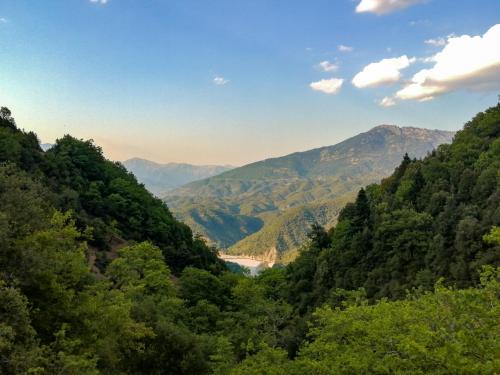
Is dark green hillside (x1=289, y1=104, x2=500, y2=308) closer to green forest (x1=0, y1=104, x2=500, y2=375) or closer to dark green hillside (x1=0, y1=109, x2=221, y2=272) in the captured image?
green forest (x1=0, y1=104, x2=500, y2=375)

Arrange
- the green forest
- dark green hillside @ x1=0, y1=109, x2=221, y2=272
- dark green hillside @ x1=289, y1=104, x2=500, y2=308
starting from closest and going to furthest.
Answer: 1. the green forest
2. dark green hillside @ x1=289, y1=104, x2=500, y2=308
3. dark green hillside @ x1=0, y1=109, x2=221, y2=272

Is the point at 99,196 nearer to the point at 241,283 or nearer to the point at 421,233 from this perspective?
the point at 241,283

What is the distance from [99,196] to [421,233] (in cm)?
5339

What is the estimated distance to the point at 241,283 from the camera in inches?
2127

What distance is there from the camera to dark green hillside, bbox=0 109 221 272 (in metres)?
61.8

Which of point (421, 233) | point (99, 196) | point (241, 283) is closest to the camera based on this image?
point (241, 283)

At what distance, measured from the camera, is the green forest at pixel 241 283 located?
16.7m

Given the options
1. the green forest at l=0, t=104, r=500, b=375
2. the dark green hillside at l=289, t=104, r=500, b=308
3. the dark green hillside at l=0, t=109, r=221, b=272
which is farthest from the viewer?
the dark green hillside at l=0, t=109, r=221, b=272

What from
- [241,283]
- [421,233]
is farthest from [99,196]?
[421,233]

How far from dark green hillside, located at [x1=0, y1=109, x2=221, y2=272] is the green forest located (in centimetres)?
32

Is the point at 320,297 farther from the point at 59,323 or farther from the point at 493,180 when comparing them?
the point at 59,323

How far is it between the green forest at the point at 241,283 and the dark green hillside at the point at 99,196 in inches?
12.5

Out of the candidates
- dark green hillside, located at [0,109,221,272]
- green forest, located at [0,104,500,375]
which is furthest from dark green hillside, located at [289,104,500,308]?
dark green hillside, located at [0,109,221,272]

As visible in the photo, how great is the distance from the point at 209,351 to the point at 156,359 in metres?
6.01
